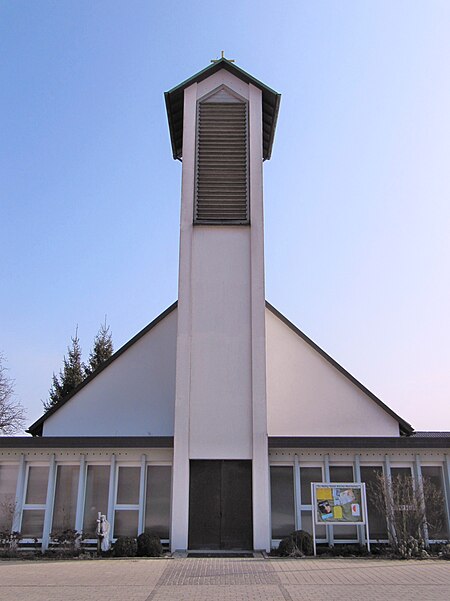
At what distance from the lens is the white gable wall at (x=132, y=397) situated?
1947 centimetres

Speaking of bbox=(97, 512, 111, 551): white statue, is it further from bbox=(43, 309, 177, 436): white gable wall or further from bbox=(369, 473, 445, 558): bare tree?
bbox=(369, 473, 445, 558): bare tree

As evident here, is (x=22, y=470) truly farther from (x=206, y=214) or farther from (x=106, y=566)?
(x=206, y=214)

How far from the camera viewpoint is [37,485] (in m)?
16.6

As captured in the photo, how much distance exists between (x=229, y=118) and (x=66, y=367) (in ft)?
89.7

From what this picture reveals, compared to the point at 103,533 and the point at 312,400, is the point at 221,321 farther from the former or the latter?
the point at 103,533

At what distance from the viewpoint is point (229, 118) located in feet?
63.3

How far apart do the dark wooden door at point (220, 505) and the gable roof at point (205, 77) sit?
37.7ft

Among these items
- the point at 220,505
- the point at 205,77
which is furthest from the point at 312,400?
the point at 205,77

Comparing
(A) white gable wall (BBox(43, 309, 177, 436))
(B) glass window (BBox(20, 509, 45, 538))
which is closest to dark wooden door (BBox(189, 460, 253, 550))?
(A) white gable wall (BBox(43, 309, 177, 436))

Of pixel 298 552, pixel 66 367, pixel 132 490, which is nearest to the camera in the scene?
pixel 298 552

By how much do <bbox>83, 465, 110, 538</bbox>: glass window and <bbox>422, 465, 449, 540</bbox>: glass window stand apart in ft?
27.8

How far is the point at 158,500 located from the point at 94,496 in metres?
1.74

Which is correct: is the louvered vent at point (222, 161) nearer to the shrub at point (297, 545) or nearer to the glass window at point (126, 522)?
the glass window at point (126, 522)

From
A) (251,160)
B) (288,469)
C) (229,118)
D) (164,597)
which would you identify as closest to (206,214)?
(251,160)
